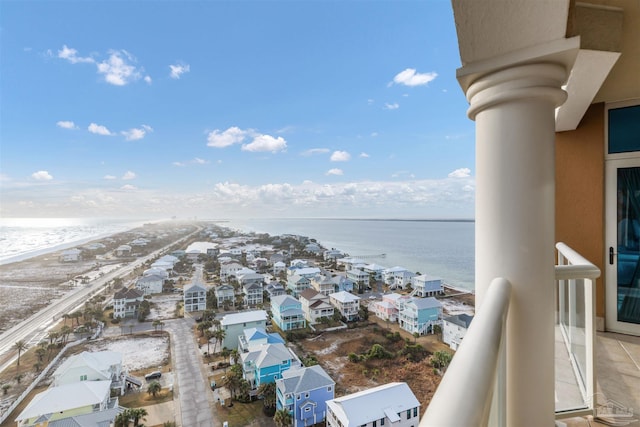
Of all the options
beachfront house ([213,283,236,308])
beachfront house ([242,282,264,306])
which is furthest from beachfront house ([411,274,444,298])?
beachfront house ([213,283,236,308])

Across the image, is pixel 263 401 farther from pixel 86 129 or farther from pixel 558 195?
pixel 86 129

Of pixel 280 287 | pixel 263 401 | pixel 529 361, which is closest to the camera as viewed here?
pixel 529 361

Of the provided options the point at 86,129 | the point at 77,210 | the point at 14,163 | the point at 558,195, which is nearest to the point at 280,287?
the point at 558,195

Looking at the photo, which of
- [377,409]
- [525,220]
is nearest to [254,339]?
[377,409]

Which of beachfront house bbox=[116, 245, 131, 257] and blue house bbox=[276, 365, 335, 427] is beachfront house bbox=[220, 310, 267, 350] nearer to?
blue house bbox=[276, 365, 335, 427]

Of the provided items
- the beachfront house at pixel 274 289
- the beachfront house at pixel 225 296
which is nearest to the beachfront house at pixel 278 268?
the beachfront house at pixel 274 289

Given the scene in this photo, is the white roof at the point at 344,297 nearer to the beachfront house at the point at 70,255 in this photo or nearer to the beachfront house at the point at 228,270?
the beachfront house at the point at 228,270
